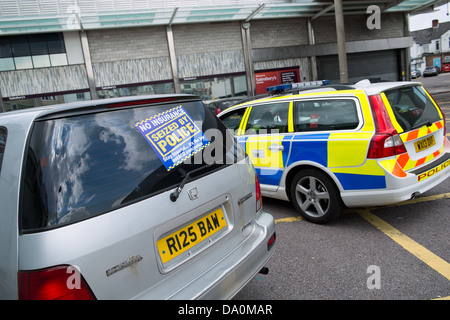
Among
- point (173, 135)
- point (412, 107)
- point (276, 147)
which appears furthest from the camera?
point (276, 147)

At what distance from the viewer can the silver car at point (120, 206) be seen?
1331mm

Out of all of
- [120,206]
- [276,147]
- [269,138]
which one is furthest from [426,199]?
[120,206]

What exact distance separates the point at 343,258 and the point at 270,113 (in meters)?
2.08

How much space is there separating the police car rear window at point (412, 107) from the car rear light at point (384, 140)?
190 millimetres

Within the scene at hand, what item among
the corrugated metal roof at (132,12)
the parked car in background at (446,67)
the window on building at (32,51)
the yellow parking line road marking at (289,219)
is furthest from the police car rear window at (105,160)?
the parked car in background at (446,67)

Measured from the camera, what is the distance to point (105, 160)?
160cm

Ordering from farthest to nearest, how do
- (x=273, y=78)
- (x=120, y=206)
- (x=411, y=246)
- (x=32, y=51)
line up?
(x=273, y=78) < (x=32, y=51) < (x=411, y=246) < (x=120, y=206)

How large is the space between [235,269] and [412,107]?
286cm

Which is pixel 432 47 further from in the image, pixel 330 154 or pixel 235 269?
pixel 235 269

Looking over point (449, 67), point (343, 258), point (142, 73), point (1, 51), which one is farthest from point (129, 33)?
point (449, 67)

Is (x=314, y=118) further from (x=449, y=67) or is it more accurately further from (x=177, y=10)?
(x=449, y=67)

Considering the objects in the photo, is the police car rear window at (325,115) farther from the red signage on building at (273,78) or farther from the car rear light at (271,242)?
the red signage on building at (273,78)

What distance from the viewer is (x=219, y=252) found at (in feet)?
6.37
